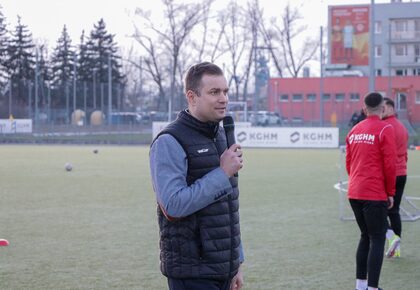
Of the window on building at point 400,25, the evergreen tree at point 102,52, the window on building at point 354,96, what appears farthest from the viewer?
the evergreen tree at point 102,52

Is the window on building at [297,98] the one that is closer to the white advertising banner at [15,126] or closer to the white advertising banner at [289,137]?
the white advertising banner at [15,126]

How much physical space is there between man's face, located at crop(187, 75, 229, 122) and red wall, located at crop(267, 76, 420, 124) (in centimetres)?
4381

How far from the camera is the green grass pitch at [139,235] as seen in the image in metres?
8.13

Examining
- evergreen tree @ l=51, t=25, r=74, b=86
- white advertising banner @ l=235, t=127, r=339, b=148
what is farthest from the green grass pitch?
evergreen tree @ l=51, t=25, r=74, b=86

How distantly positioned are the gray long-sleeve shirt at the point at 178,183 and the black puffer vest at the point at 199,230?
0.07 metres

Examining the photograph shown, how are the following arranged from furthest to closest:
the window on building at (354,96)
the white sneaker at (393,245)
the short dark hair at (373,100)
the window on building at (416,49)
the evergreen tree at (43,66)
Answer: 1. the evergreen tree at (43,66)
2. the window on building at (354,96)
3. the window on building at (416,49)
4. the white sneaker at (393,245)
5. the short dark hair at (373,100)

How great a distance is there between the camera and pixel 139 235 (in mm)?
10930

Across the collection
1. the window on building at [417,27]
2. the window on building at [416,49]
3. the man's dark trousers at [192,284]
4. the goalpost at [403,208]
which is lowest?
the goalpost at [403,208]

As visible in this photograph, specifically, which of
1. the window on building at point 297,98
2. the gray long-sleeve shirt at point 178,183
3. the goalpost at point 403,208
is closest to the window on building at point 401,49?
the window on building at point 297,98

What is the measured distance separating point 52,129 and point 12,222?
38.6 m

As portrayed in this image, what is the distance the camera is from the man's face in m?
4.00

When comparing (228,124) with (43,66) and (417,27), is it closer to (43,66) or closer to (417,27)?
(417,27)

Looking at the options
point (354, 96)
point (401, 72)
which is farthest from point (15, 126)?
point (401, 72)

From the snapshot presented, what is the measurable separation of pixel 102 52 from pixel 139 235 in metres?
62.6
